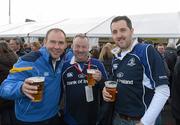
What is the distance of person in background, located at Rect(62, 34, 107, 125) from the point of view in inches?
130

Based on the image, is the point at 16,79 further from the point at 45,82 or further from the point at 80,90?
the point at 80,90

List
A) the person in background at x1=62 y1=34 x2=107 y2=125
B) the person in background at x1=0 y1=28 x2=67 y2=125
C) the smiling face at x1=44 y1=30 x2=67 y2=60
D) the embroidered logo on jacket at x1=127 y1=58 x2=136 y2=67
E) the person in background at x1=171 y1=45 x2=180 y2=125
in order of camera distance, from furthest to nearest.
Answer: the person in background at x1=171 y1=45 x2=180 y2=125 < the person in background at x1=62 y1=34 x2=107 y2=125 < the smiling face at x1=44 y1=30 x2=67 y2=60 < the person in background at x1=0 y1=28 x2=67 y2=125 < the embroidered logo on jacket at x1=127 y1=58 x2=136 y2=67

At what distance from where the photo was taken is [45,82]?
2891 mm

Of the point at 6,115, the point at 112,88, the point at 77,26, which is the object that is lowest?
the point at 6,115

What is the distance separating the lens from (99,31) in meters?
13.0

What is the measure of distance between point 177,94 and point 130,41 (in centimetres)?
143

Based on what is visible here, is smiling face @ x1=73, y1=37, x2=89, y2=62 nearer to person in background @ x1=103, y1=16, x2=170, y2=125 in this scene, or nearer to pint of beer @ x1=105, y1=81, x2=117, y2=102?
person in background @ x1=103, y1=16, x2=170, y2=125

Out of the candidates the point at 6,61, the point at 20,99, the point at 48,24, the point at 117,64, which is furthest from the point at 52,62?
the point at 48,24

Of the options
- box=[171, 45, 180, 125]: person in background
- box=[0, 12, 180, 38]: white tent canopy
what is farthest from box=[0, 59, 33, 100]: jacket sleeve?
box=[0, 12, 180, 38]: white tent canopy

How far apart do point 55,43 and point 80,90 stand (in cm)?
62

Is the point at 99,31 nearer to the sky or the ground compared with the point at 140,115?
nearer to the sky

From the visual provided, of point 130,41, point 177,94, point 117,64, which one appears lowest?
point 177,94

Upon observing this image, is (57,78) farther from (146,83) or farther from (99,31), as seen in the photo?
(99,31)

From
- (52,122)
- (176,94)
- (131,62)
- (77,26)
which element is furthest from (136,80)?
(77,26)
